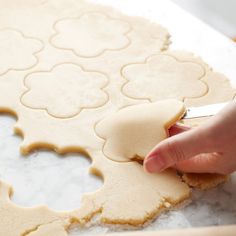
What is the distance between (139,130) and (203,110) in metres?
Answer: 0.16

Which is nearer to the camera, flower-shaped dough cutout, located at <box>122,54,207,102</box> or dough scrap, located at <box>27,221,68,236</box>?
dough scrap, located at <box>27,221,68,236</box>

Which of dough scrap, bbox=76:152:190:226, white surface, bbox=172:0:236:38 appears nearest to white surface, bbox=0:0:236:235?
dough scrap, bbox=76:152:190:226

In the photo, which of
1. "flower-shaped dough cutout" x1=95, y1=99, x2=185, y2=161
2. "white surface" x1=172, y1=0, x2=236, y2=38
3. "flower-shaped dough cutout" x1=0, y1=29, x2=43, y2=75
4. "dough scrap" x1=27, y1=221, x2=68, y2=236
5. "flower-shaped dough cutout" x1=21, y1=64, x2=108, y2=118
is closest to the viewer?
"dough scrap" x1=27, y1=221, x2=68, y2=236

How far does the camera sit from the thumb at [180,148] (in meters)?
0.83

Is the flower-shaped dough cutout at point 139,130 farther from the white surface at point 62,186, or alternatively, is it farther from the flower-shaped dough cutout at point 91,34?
the flower-shaped dough cutout at point 91,34

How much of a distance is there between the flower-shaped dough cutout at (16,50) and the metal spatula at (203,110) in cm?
45

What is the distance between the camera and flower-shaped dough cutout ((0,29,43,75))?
1.20 meters

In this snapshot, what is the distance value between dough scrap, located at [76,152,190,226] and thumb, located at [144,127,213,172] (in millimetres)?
47

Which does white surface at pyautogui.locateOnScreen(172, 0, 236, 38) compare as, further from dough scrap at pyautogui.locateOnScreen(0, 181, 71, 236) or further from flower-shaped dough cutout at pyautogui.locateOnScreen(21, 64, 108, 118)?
dough scrap at pyautogui.locateOnScreen(0, 181, 71, 236)

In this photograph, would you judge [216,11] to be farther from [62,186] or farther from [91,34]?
[62,186]

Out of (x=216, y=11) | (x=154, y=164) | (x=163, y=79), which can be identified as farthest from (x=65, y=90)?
(x=216, y=11)

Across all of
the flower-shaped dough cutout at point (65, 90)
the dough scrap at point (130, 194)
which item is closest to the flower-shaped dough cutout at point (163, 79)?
the flower-shaped dough cutout at point (65, 90)

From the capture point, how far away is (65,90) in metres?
1.11

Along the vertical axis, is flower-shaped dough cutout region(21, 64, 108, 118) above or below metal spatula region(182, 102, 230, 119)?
below
